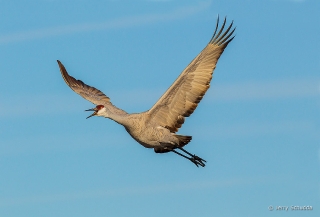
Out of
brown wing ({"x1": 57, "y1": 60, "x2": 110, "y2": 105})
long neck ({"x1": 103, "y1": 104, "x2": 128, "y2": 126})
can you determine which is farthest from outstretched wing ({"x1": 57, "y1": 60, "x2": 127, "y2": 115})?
long neck ({"x1": 103, "y1": 104, "x2": 128, "y2": 126})

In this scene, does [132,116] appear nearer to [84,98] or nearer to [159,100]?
[159,100]

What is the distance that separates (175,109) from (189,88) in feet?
2.56

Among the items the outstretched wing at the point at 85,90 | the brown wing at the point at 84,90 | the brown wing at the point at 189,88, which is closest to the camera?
the brown wing at the point at 189,88

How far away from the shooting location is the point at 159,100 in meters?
23.8

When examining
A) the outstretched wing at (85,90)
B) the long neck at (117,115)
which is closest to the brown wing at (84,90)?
the outstretched wing at (85,90)

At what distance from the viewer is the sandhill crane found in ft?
77.8

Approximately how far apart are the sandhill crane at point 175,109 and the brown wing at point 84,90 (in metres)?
3.07

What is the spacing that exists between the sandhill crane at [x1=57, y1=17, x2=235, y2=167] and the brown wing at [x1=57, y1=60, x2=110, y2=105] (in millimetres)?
3067

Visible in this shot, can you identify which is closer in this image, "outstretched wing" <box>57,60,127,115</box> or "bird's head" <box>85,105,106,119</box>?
"bird's head" <box>85,105,106,119</box>

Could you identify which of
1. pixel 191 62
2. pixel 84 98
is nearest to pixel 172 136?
pixel 191 62

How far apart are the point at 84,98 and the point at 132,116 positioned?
418 centimetres

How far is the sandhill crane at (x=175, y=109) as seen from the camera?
23.7 m

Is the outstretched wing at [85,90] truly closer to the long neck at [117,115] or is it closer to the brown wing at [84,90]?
the brown wing at [84,90]

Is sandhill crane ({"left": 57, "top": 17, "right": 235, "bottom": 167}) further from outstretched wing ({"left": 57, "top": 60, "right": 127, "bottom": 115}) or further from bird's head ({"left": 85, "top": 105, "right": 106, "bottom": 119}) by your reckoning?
outstretched wing ({"left": 57, "top": 60, "right": 127, "bottom": 115})
